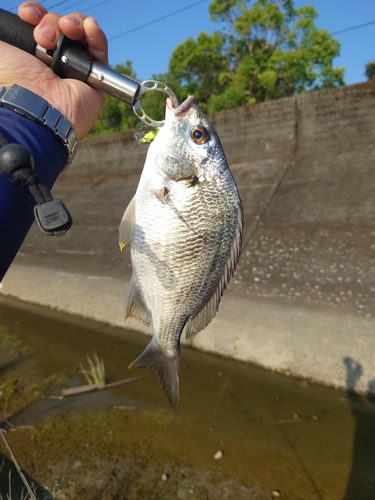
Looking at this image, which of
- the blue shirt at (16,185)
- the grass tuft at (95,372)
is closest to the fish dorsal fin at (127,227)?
the blue shirt at (16,185)

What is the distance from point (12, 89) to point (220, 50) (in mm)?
22346

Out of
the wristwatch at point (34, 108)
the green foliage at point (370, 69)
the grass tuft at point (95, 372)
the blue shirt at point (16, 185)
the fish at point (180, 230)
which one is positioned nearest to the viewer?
the blue shirt at point (16, 185)

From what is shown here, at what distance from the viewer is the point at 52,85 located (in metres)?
1.35

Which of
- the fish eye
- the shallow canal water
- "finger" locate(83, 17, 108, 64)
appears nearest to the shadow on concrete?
the shallow canal water

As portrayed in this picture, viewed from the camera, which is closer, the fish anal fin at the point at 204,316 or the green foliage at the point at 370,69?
the fish anal fin at the point at 204,316

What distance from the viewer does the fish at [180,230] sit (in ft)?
3.92

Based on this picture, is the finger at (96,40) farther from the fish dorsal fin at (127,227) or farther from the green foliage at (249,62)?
the green foliage at (249,62)

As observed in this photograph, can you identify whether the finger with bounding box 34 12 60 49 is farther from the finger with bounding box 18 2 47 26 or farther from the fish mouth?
the fish mouth

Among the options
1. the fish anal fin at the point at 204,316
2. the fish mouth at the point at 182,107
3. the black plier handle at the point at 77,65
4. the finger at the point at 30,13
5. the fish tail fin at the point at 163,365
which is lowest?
the fish tail fin at the point at 163,365

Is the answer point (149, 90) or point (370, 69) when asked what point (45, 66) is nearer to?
point (149, 90)

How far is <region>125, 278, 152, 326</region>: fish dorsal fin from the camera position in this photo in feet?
4.11

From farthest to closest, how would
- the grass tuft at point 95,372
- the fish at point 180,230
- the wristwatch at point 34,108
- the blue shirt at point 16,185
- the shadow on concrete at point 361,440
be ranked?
the grass tuft at point 95,372
the shadow on concrete at point 361,440
the fish at point 180,230
the wristwatch at point 34,108
the blue shirt at point 16,185

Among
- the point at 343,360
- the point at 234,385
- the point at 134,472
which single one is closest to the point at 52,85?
the point at 134,472

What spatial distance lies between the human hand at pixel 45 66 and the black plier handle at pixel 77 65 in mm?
28
